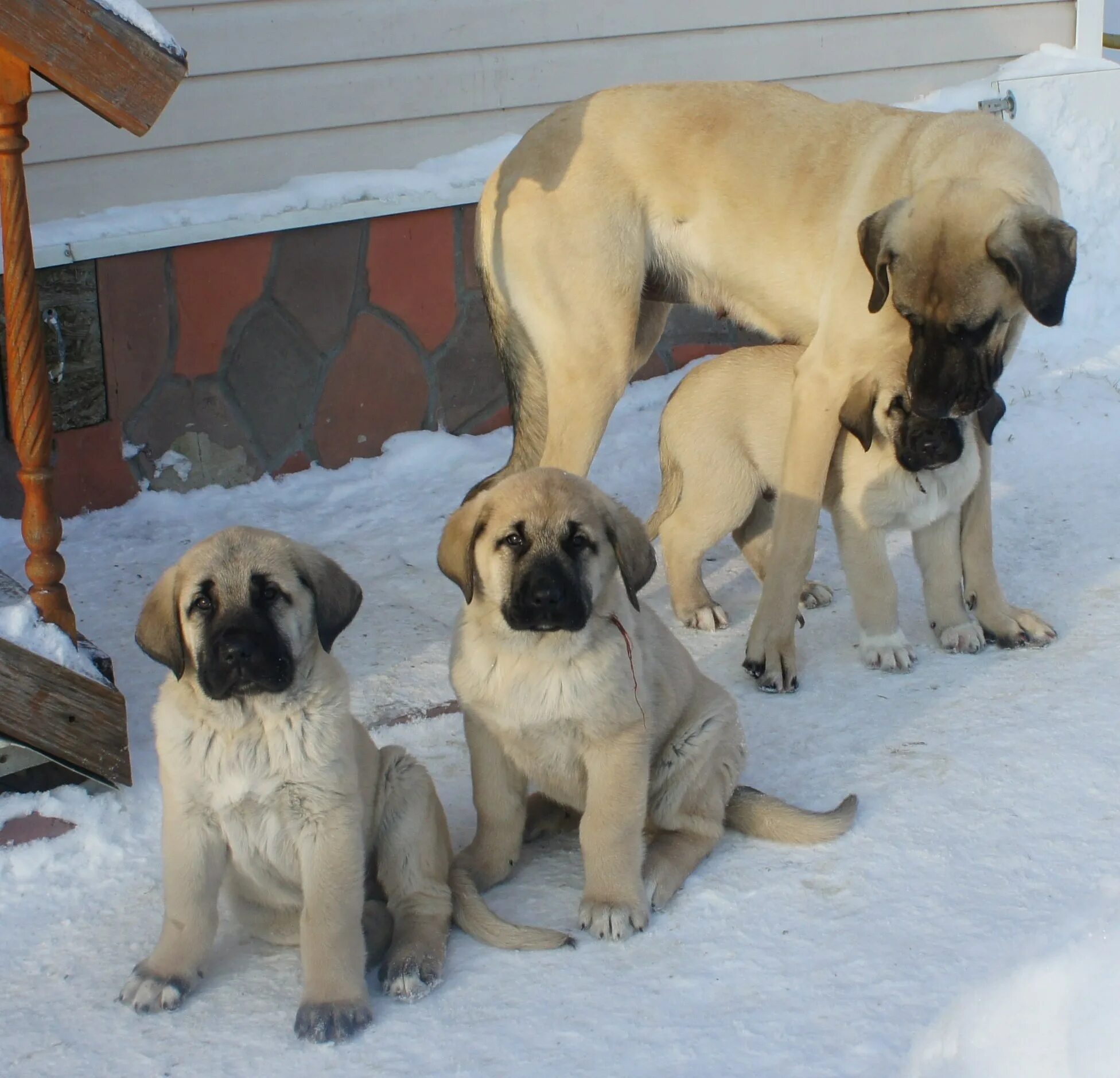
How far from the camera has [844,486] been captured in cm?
462

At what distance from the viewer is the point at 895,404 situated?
441 cm

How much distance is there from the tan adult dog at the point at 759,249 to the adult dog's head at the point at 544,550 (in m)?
1.37

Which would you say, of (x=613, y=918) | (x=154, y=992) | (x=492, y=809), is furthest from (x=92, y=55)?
(x=613, y=918)

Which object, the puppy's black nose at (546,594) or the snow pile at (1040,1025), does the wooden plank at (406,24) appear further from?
the snow pile at (1040,1025)

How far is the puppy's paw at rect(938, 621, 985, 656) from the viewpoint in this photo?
468 centimetres

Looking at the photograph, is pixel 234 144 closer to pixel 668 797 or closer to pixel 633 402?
pixel 633 402

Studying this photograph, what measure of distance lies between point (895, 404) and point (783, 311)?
63cm

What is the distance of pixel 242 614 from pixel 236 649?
0.09 metres

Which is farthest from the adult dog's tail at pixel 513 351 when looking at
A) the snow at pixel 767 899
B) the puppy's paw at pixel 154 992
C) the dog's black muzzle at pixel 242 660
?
the puppy's paw at pixel 154 992

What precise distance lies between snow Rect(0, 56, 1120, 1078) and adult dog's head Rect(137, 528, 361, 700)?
2.34 feet

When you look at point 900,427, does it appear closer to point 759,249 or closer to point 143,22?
point 759,249

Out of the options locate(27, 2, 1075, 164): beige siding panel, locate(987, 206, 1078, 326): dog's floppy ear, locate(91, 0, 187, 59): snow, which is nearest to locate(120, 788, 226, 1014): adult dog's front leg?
locate(91, 0, 187, 59): snow

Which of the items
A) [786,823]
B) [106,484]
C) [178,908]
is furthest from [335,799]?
[106,484]

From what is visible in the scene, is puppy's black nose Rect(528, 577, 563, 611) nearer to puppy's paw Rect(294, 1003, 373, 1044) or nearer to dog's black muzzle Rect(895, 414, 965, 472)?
puppy's paw Rect(294, 1003, 373, 1044)
